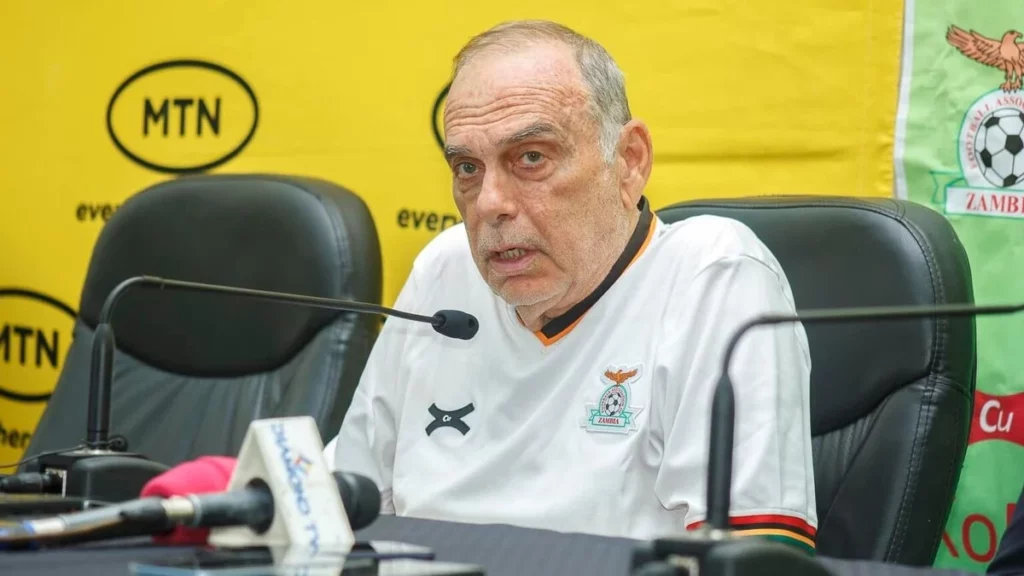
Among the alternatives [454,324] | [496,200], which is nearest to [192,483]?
[454,324]

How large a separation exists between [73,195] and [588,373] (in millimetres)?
1893

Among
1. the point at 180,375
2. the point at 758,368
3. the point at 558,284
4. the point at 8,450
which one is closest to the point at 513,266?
the point at 558,284

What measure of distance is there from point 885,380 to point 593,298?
0.41 meters

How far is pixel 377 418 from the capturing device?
77.3 inches

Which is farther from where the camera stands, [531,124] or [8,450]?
[8,450]

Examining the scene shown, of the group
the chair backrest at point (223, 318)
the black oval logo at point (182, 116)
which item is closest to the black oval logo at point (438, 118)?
the chair backrest at point (223, 318)

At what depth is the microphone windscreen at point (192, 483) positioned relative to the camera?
1.01 m

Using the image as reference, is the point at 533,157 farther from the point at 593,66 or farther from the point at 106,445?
the point at 106,445

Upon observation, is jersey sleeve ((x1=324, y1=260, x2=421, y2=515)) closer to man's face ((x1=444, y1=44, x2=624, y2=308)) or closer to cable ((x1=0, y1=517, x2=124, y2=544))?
man's face ((x1=444, y1=44, x2=624, y2=308))

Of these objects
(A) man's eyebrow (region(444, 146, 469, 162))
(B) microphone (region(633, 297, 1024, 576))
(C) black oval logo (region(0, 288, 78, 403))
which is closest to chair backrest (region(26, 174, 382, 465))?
(A) man's eyebrow (region(444, 146, 469, 162))

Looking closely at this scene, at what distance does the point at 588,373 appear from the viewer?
174cm

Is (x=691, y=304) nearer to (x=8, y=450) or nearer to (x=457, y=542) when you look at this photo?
(x=457, y=542)

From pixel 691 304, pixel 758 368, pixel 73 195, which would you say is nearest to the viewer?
pixel 758 368

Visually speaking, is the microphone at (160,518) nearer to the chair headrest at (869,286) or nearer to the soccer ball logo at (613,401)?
the soccer ball logo at (613,401)
